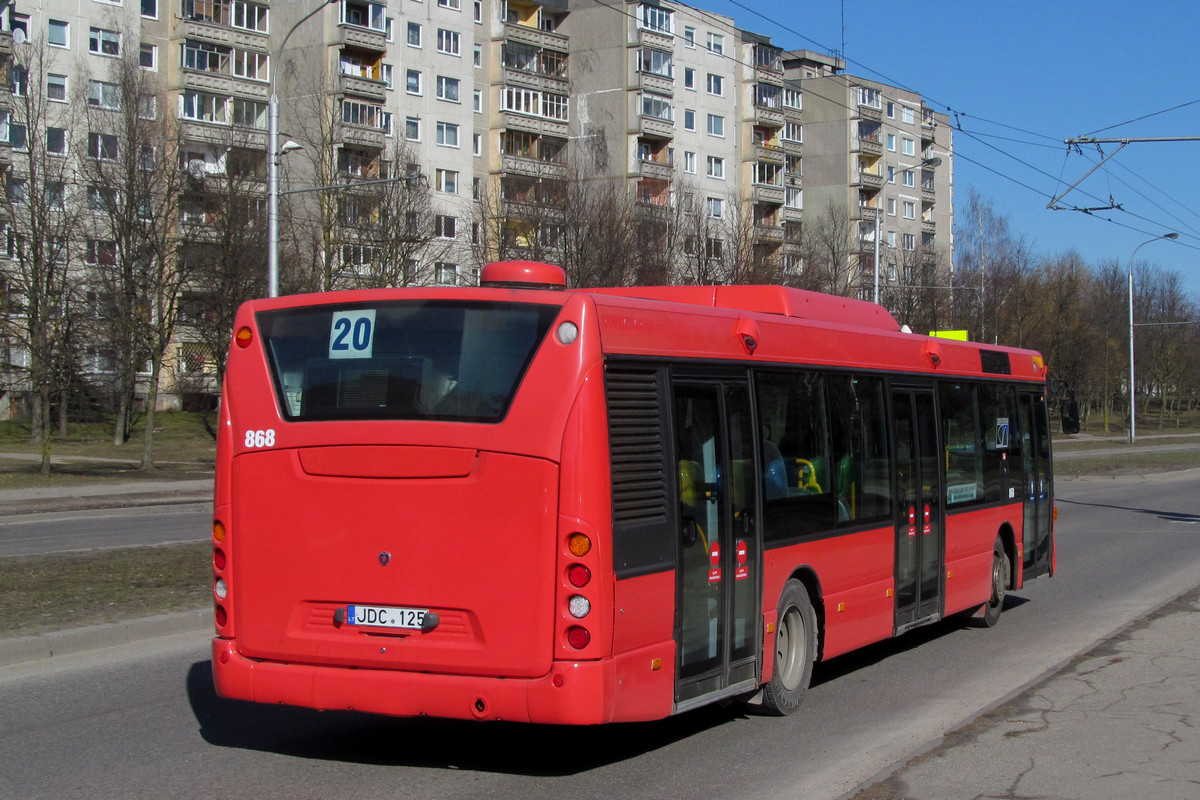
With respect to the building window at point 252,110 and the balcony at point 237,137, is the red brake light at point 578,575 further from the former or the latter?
the building window at point 252,110

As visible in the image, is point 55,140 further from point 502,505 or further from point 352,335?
point 502,505

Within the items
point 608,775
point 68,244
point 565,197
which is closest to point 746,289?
point 608,775

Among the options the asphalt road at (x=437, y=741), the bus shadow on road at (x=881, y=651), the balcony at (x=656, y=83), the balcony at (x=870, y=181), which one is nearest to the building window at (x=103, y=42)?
the balcony at (x=656, y=83)

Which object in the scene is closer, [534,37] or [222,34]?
[222,34]

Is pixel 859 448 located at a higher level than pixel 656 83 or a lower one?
lower

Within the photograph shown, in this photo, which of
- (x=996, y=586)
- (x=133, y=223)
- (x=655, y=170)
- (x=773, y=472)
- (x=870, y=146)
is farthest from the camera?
(x=870, y=146)

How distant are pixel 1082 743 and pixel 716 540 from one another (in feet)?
7.70

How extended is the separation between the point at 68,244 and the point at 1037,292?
56952mm

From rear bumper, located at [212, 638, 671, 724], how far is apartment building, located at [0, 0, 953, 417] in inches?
893

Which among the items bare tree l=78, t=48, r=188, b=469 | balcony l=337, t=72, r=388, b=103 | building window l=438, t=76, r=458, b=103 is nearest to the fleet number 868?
bare tree l=78, t=48, r=188, b=469

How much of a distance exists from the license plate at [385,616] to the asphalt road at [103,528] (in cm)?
1080

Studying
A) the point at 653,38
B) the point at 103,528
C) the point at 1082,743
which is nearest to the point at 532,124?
the point at 653,38

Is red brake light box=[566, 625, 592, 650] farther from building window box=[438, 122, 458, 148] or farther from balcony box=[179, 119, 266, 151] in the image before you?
building window box=[438, 122, 458, 148]

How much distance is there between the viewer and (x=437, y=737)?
24.4ft
